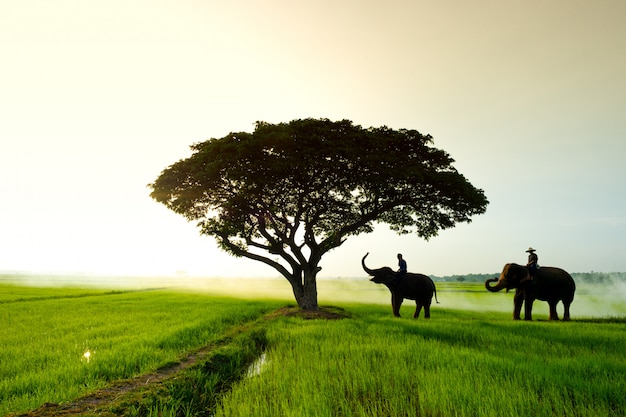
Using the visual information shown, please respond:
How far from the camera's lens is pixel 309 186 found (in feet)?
59.4

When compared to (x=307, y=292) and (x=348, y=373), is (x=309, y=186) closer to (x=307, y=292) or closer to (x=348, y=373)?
(x=307, y=292)

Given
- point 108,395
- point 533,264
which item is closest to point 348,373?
point 108,395

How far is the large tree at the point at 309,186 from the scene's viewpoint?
1655 centimetres

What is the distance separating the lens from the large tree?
1655 cm

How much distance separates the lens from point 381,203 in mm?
19344

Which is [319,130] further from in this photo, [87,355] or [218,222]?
[87,355]

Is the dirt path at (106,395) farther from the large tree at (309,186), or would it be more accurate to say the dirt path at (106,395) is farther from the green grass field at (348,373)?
the large tree at (309,186)

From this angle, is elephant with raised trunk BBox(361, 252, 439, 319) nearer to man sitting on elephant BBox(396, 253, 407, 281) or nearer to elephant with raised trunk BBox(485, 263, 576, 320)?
man sitting on elephant BBox(396, 253, 407, 281)

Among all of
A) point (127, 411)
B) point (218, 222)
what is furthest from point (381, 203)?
point (127, 411)

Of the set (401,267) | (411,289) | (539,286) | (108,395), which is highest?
(401,267)

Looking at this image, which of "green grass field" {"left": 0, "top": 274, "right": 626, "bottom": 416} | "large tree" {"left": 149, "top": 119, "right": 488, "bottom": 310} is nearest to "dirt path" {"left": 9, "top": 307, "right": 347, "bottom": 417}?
"green grass field" {"left": 0, "top": 274, "right": 626, "bottom": 416}

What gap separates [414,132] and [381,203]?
4212mm

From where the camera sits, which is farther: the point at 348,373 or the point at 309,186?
the point at 309,186

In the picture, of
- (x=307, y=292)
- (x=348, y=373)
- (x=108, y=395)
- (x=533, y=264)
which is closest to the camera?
(x=108, y=395)
